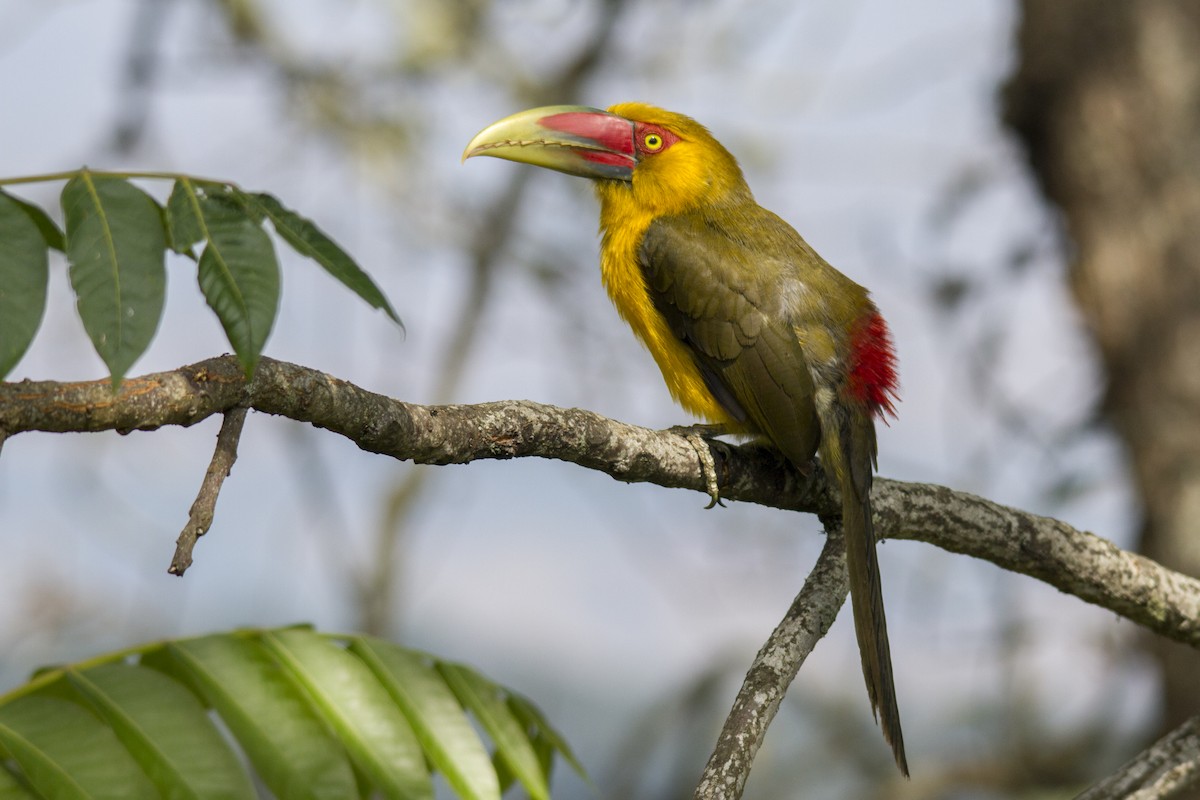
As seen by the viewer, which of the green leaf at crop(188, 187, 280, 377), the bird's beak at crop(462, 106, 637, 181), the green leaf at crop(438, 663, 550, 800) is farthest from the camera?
the bird's beak at crop(462, 106, 637, 181)

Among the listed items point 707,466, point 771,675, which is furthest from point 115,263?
point 707,466

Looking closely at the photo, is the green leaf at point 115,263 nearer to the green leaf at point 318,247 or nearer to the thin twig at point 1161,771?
the green leaf at point 318,247

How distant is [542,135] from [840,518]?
63.4 inches

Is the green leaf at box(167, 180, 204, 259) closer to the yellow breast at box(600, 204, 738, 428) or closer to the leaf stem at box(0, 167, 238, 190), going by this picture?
the leaf stem at box(0, 167, 238, 190)

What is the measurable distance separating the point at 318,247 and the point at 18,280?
0.42 meters

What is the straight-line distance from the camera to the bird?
2.91 m

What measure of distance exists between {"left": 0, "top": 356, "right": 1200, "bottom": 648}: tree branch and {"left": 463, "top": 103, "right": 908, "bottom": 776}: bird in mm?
136

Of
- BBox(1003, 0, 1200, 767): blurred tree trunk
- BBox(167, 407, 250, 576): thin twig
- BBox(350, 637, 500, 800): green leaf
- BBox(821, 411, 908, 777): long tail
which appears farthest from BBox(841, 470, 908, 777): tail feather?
BBox(1003, 0, 1200, 767): blurred tree trunk

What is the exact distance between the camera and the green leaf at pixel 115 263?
5.19 ft

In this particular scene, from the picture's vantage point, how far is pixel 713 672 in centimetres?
552

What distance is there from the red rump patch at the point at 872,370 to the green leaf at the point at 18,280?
2033mm

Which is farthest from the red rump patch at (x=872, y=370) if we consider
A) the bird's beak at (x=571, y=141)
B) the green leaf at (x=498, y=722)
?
the green leaf at (x=498, y=722)

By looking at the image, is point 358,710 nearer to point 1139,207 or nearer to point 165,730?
point 165,730

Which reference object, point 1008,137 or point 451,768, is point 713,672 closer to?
point 1008,137
